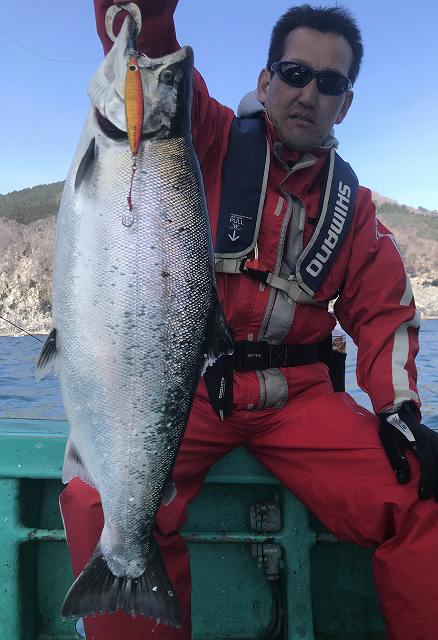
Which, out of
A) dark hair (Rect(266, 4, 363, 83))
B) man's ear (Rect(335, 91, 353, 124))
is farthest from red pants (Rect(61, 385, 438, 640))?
dark hair (Rect(266, 4, 363, 83))

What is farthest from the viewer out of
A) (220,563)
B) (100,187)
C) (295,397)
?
(220,563)

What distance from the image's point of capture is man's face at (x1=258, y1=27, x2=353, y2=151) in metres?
2.78

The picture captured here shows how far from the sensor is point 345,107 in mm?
3094

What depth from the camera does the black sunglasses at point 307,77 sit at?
8.98ft

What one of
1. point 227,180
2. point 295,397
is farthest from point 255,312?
point 227,180

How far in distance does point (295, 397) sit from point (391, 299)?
72 cm

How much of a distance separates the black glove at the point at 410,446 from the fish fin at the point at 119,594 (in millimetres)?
1076

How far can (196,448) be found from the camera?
264cm

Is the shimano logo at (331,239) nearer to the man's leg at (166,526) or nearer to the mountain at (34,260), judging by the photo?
the man's leg at (166,526)

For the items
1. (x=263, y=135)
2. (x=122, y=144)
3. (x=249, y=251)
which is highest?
(x=263, y=135)

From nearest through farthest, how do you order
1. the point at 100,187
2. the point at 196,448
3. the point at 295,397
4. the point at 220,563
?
1. the point at 100,187
2. the point at 196,448
3. the point at 295,397
4. the point at 220,563

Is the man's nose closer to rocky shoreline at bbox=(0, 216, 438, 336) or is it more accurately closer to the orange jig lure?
the orange jig lure

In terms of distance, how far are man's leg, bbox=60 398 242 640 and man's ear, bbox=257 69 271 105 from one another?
176 centimetres

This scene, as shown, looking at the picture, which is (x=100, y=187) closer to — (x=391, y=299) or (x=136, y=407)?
(x=136, y=407)
